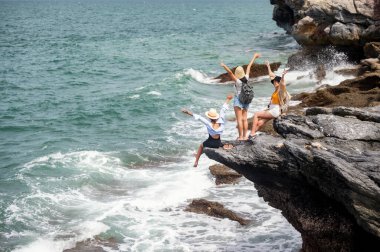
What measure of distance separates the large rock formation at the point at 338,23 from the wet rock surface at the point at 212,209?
23.1 meters

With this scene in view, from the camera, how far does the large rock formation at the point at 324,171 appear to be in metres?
10.7

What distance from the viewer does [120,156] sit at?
2497 cm

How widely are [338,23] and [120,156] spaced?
20895mm

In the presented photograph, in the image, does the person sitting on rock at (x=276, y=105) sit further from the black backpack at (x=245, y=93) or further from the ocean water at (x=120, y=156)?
the ocean water at (x=120, y=156)

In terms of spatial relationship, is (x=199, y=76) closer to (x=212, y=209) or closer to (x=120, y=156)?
(x=120, y=156)

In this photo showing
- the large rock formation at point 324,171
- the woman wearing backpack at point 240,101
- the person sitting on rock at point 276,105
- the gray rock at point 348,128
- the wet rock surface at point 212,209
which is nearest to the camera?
the large rock formation at point 324,171

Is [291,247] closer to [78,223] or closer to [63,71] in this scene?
[78,223]

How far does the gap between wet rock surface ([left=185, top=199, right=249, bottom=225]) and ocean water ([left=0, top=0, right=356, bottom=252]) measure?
10.0 inches

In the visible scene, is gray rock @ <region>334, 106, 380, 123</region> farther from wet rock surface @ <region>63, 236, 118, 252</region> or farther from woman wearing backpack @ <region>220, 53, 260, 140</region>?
wet rock surface @ <region>63, 236, 118, 252</region>

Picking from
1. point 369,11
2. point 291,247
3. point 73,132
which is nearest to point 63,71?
point 73,132

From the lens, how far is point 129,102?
35.8 m

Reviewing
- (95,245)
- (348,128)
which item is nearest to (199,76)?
(95,245)

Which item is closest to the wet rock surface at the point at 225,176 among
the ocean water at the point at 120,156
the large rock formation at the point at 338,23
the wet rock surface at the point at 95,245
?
the ocean water at the point at 120,156

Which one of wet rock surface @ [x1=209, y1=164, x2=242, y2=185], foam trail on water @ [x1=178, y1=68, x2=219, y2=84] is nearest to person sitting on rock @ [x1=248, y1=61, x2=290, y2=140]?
wet rock surface @ [x1=209, y1=164, x2=242, y2=185]
